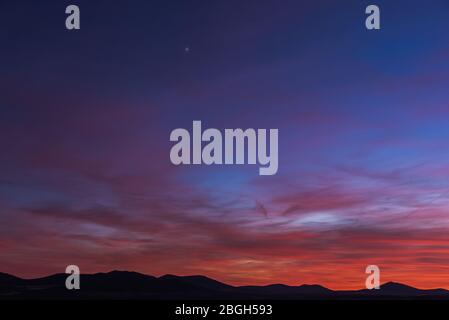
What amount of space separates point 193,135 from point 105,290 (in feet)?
11.6
